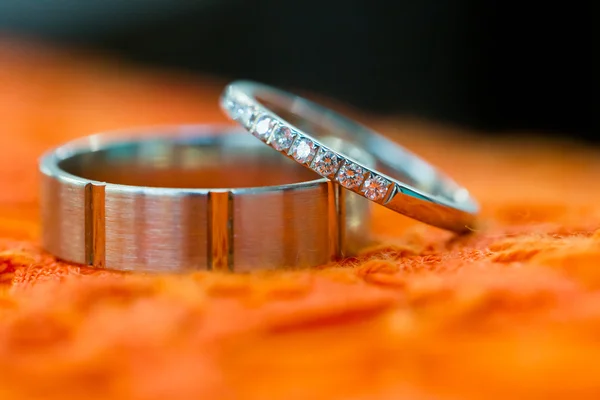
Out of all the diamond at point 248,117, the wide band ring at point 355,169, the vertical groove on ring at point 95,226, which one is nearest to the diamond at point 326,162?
the wide band ring at point 355,169

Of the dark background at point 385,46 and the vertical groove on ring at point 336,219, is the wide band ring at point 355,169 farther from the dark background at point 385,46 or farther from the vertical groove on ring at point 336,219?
the dark background at point 385,46

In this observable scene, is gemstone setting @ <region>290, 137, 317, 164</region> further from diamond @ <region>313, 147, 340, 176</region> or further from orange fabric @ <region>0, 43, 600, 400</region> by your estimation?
orange fabric @ <region>0, 43, 600, 400</region>

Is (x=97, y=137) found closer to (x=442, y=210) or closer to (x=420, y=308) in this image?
(x=442, y=210)

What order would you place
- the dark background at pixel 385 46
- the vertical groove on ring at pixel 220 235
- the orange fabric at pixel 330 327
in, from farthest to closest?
the dark background at pixel 385 46, the vertical groove on ring at pixel 220 235, the orange fabric at pixel 330 327

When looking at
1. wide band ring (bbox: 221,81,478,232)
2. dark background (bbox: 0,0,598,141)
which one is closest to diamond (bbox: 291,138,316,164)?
wide band ring (bbox: 221,81,478,232)

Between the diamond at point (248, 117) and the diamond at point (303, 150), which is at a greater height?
the diamond at point (248, 117)

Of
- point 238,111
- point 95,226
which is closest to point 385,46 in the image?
point 238,111

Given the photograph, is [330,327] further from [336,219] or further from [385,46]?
[385,46]
